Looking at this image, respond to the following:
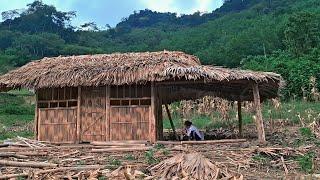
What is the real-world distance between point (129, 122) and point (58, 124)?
6.23 feet

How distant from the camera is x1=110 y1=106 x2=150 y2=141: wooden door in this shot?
1226 centimetres

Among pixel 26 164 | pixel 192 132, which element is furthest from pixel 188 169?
pixel 192 132

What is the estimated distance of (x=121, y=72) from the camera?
1190 cm

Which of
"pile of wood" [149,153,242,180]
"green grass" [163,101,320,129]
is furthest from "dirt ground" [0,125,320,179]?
"green grass" [163,101,320,129]

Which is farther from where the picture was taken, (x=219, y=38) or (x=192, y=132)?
(x=219, y=38)

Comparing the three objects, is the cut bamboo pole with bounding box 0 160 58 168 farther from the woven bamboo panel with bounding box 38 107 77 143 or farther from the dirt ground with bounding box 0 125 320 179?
the woven bamboo panel with bounding box 38 107 77 143

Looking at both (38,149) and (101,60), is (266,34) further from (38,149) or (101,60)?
(38,149)

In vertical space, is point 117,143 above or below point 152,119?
below

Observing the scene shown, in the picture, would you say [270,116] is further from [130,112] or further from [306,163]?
[306,163]

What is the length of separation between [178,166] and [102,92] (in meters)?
4.59

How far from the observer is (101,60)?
13250mm

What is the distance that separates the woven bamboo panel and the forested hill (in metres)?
11.8

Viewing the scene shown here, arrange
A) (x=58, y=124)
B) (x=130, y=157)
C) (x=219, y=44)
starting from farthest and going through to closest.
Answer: (x=219, y=44) → (x=58, y=124) → (x=130, y=157)

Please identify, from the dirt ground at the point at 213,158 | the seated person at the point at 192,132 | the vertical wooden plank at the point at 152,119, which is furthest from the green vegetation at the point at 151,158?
the seated person at the point at 192,132
